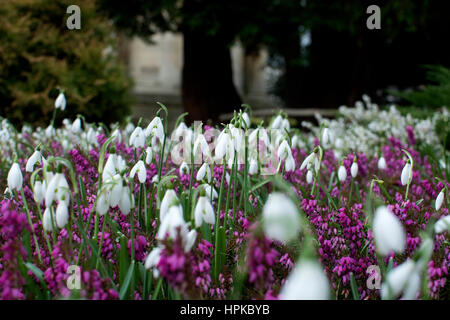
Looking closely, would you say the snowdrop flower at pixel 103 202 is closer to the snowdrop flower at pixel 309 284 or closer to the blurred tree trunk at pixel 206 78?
the snowdrop flower at pixel 309 284

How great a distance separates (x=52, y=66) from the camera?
6121 mm

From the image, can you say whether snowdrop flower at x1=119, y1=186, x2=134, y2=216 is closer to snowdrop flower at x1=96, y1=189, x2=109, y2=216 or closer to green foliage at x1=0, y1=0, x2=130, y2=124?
snowdrop flower at x1=96, y1=189, x2=109, y2=216

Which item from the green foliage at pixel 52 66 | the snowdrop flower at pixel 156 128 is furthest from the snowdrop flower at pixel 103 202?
the green foliage at pixel 52 66

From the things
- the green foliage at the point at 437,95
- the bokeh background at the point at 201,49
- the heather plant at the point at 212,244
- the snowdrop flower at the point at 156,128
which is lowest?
the heather plant at the point at 212,244

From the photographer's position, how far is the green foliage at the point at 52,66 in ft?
20.0

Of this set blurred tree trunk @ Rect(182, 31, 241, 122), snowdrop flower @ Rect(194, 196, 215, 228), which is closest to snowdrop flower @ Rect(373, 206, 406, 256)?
snowdrop flower @ Rect(194, 196, 215, 228)

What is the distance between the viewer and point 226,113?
8750 millimetres

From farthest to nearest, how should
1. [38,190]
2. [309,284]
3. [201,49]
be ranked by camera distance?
[201,49]
[38,190]
[309,284]

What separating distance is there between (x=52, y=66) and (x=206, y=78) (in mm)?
3177

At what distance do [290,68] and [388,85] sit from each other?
4175 mm

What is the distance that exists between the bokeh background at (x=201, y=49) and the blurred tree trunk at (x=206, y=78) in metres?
0.02

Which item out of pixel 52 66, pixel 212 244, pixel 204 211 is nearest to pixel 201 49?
pixel 52 66

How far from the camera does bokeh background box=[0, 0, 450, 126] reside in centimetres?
617

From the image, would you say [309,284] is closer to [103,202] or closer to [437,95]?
[103,202]
